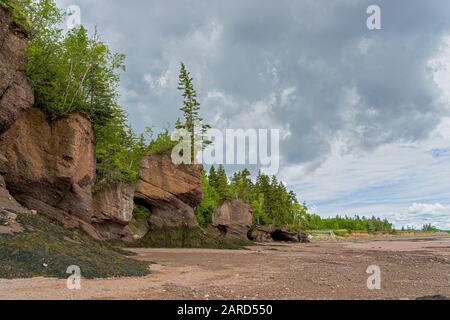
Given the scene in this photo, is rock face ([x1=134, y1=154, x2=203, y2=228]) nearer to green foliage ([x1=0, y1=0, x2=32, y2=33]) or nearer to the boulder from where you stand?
green foliage ([x1=0, y1=0, x2=32, y2=33])

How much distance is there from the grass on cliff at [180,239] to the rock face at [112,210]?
3.90 metres

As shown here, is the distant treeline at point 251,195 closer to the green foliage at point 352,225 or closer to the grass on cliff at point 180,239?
the grass on cliff at point 180,239

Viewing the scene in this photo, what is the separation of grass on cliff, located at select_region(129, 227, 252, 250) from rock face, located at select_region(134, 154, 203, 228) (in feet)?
2.80

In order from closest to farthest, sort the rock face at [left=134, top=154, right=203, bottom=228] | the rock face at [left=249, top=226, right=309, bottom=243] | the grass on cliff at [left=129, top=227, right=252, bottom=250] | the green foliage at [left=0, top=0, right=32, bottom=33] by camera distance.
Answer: the green foliage at [left=0, top=0, right=32, bottom=33], the grass on cliff at [left=129, top=227, right=252, bottom=250], the rock face at [left=134, top=154, right=203, bottom=228], the rock face at [left=249, top=226, right=309, bottom=243]

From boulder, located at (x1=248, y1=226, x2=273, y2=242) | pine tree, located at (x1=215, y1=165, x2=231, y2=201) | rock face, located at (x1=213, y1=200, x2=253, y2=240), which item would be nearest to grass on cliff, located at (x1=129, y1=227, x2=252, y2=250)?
rock face, located at (x1=213, y1=200, x2=253, y2=240)

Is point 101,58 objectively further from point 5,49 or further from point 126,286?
point 126,286

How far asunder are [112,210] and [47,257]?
20812 mm

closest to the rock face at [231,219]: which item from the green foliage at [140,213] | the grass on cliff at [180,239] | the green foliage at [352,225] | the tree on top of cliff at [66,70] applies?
the green foliage at [140,213]

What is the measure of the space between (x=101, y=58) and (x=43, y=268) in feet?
65.8

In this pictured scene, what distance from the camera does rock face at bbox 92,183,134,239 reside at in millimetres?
34344

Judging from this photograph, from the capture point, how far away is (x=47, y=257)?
570 inches

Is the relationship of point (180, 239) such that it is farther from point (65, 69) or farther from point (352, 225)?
point (352, 225)

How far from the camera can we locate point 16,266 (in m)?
13.0
